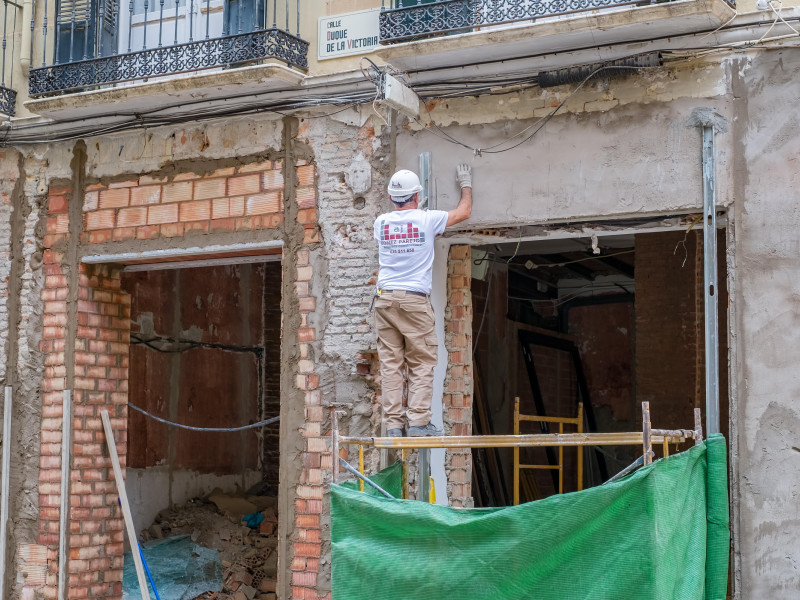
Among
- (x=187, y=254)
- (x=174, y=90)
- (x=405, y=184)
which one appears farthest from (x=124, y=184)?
(x=405, y=184)

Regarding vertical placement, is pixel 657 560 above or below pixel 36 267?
below

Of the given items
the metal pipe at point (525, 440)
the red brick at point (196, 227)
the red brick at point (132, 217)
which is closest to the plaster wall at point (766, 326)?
the metal pipe at point (525, 440)

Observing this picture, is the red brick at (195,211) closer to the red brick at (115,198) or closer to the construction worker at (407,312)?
the red brick at (115,198)

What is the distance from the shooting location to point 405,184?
18.5ft

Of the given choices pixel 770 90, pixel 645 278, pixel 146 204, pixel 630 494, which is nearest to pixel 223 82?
pixel 146 204

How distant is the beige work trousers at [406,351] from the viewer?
549cm

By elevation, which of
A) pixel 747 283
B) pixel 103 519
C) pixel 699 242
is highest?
pixel 699 242

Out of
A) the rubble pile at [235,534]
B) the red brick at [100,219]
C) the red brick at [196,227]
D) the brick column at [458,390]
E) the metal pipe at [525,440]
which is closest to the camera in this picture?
the metal pipe at [525,440]

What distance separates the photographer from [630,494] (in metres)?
4.12

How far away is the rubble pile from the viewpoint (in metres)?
8.45

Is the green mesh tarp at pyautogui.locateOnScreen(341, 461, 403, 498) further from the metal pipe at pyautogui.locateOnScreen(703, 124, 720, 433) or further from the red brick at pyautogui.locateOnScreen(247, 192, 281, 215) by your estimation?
the red brick at pyautogui.locateOnScreen(247, 192, 281, 215)

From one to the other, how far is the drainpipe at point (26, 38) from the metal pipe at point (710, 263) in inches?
196

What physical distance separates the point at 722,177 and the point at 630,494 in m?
2.09

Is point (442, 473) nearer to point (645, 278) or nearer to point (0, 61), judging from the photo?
point (645, 278)
